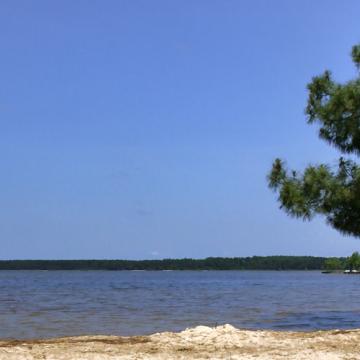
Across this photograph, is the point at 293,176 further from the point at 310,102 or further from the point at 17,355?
the point at 17,355

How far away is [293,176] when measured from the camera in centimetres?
1903

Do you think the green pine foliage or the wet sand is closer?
the wet sand

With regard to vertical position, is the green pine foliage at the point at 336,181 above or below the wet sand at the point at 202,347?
above

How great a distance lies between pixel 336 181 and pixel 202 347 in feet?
28.6

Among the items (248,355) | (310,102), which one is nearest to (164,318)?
(310,102)

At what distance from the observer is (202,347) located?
11.4 meters

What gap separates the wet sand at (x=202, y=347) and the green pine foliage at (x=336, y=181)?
19.5 feet

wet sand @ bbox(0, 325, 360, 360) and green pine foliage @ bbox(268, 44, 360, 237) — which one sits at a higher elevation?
green pine foliage @ bbox(268, 44, 360, 237)

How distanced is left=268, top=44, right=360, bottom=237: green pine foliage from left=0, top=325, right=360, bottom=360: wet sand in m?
5.95

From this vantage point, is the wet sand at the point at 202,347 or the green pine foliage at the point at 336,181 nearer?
the wet sand at the point at 202,347

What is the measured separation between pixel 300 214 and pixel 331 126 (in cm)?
287

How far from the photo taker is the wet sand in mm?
10406

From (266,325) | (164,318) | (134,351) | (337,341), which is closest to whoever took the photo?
(134,351)

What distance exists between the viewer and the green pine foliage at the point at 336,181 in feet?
60.4
